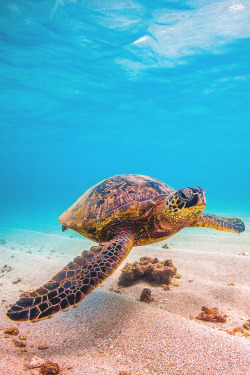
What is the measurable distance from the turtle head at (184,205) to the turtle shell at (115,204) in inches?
24.4

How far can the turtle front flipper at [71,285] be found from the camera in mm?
2418

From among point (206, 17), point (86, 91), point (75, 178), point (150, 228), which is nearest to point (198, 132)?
point (86, 91)

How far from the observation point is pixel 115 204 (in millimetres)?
4516

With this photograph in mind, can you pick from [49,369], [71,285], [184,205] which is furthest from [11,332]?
[184,205]

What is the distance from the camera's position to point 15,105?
100ft

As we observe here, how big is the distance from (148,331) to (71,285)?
3.86 ft

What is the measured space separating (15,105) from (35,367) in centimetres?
3514

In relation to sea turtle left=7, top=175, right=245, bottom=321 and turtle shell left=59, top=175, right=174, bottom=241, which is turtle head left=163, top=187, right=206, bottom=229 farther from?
turtle shell left=59, top=175, right=174, bottom=241

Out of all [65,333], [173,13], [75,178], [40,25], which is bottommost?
[65,333]

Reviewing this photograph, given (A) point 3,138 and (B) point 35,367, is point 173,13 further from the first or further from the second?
(A) point 3,138

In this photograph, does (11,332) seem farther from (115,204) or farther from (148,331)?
(115,204)

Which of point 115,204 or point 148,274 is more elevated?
point 115,204

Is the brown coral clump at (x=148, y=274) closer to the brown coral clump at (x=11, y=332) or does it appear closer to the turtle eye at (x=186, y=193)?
the turtle eye at (x=186, y=193)

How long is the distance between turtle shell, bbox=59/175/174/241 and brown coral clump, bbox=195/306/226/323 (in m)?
2.00
